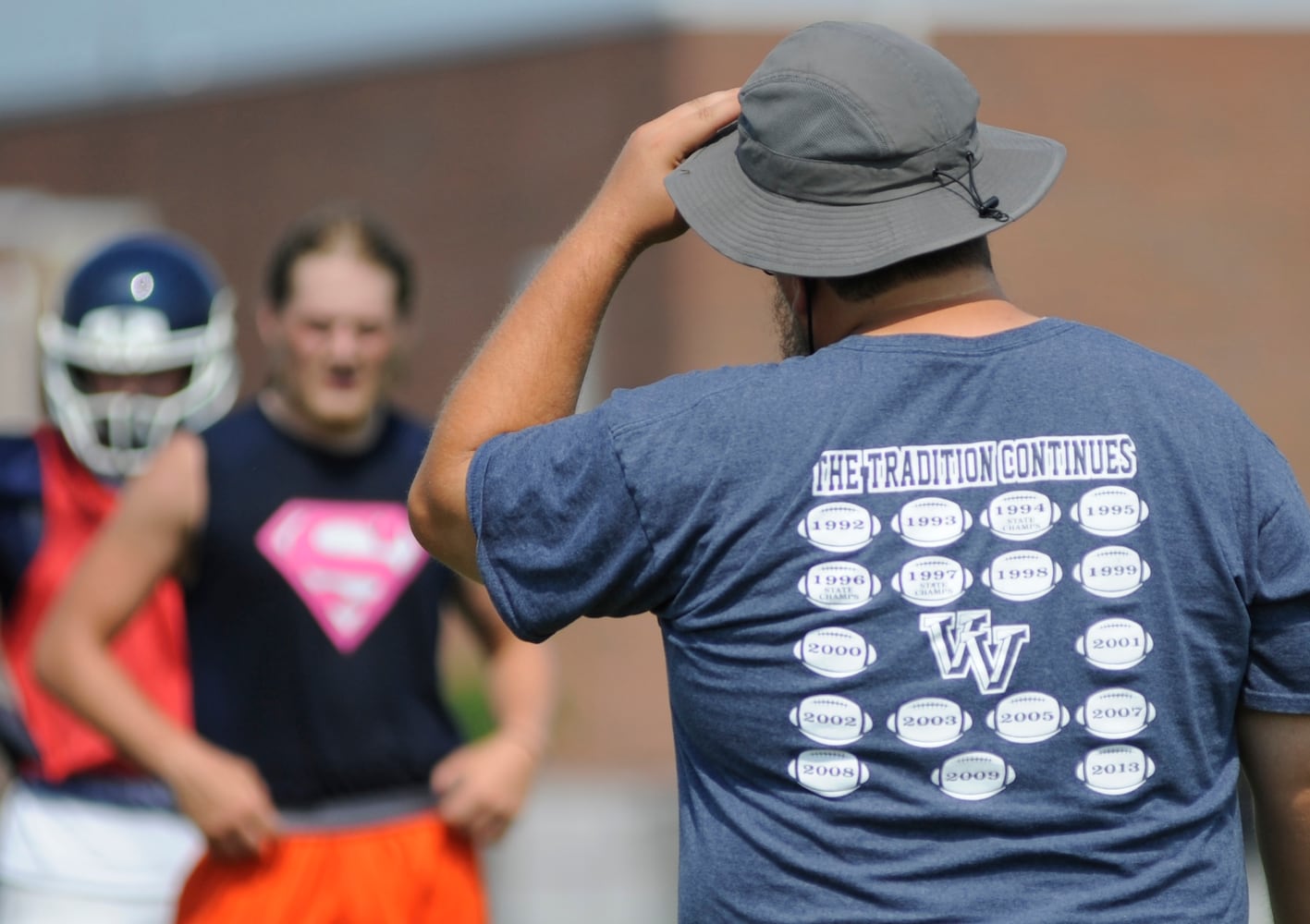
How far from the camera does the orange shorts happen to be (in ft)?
11.3

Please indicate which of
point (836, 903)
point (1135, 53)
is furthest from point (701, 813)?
point (1135, 53)

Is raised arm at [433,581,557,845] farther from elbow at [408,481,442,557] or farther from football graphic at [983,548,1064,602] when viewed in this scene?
football graphic at [983,548,1064,602]

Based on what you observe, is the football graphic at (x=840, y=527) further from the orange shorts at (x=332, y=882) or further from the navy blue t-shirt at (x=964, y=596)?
the orange shorts at (x=332, y=882)

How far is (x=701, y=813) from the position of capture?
201 centimetres

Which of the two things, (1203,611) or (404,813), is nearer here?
(1203,611)

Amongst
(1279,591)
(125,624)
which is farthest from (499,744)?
(1279,591)

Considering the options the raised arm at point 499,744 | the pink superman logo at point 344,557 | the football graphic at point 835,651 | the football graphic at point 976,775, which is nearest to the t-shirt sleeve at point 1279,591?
the football graphic at point 976,775

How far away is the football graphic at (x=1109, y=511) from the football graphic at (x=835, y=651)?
28cm

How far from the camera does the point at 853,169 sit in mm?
1965

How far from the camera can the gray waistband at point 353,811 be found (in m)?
3.56

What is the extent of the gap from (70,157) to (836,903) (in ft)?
88.4

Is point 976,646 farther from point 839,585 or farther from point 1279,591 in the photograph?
point 1279,591

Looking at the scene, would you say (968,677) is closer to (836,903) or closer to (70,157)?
(836,903)

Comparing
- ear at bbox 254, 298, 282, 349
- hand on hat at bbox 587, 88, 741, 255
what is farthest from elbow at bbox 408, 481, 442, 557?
ear at bbox 254, 298, 282, 349
